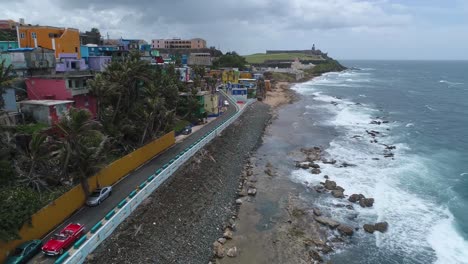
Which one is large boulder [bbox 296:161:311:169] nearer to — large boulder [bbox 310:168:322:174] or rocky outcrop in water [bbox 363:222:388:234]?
large boulder [bbox 310:168:322:174]

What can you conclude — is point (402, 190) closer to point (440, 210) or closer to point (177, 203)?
point (440, 210)

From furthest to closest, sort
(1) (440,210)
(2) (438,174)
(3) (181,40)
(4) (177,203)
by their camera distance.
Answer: (3) (181,40) < (2) (438,174) < (1) (440,210) < (4) (177,203)

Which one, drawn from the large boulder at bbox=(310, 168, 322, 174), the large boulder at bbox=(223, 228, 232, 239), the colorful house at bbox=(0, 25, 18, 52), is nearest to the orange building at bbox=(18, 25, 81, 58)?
the colorful house at bbox=(0, 25, 18, 52)

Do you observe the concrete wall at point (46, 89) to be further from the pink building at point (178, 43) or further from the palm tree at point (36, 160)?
the pink building at point (178, 43)

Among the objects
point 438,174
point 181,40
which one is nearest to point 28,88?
point 438,174

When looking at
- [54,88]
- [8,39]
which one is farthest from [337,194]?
[8,39]

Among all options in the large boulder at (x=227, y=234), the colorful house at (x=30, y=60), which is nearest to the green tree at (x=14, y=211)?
the large boulder at (x=227, y=234)

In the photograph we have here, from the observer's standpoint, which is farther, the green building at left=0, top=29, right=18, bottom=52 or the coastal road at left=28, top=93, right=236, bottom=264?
the green building at left=0, top=29, right=18, bottom=52
